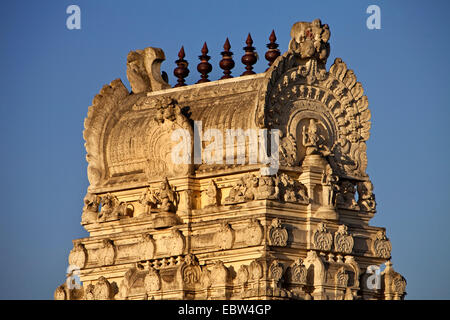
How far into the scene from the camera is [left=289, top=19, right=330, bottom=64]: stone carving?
67938 mm

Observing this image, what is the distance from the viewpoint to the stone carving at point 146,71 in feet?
235

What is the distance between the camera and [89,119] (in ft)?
232

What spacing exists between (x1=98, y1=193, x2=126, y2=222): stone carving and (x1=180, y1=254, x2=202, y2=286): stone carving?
145 inches

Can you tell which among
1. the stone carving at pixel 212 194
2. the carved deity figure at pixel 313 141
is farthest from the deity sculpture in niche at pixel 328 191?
the stone carving at pixel 212 194

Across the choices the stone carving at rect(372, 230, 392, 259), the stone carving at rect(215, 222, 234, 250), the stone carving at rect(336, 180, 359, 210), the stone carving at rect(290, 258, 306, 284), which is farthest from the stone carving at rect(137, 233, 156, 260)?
the stone carving at rect(372, 230, 392, 259)

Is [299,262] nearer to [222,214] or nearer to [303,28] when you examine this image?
[222,214]

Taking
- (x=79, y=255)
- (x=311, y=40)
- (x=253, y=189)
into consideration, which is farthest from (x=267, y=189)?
(x=79, y=255)

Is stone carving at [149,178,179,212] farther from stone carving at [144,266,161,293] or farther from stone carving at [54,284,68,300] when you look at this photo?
stone carving at [54,284,68,300]

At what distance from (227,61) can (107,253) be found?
25.5 feet

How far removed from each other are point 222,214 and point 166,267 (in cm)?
262

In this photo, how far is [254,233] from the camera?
65438 mm

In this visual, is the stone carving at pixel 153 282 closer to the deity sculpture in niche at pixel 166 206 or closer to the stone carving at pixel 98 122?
the deity sculpture in niche at pixel 166 206

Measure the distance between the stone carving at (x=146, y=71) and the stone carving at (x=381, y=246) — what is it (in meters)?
9.30

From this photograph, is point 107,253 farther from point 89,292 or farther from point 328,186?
point 328,186
